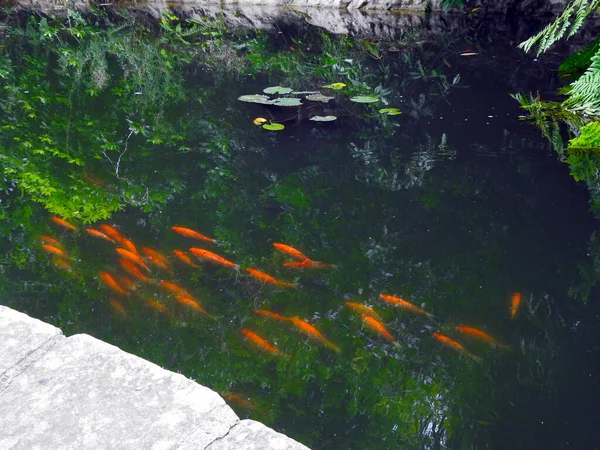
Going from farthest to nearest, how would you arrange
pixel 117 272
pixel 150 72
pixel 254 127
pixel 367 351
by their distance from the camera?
pixel 150 72 → pixel 254 127 → pixel 117 272 → pixel 367 351

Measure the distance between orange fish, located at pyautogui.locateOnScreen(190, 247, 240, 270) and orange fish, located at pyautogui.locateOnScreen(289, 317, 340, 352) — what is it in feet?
2.45

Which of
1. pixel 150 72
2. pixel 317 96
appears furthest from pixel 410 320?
pixel 150 72

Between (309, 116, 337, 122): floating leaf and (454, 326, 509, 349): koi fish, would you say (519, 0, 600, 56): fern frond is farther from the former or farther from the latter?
(309, 116, 337, 122): floating leaf

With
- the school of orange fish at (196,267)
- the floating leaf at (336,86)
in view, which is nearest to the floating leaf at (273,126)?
the floating leaf at (336,86)

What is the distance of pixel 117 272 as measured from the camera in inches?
165

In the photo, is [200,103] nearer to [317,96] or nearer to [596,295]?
[317,96]

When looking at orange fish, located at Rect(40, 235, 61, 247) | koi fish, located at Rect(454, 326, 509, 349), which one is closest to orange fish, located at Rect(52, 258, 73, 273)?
orange fish, located at Rect(40, 235, 61, 247)

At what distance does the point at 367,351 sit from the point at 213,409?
1827mm

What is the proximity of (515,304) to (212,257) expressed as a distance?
2.13m

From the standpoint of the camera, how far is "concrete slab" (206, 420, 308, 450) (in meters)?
1.73

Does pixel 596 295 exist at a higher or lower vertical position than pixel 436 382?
higher

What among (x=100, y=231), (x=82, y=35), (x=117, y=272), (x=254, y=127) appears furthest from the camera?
(x=82, y=35)

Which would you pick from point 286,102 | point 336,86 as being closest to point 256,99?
point 286,102

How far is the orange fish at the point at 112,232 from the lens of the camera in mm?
4562
